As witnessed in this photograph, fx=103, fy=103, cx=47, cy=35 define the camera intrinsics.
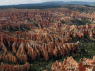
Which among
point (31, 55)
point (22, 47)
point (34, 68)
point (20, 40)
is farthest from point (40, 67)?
point (20, 40)

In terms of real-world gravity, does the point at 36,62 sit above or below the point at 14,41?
below

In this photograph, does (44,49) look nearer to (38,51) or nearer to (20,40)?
(38,51)

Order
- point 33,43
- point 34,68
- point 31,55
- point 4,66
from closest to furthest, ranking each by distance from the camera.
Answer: point 4,66 < point 34,68 < point 31,55 < point 33,43

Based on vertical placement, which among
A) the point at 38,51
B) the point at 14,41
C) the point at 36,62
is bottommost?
A: the point at 36,62

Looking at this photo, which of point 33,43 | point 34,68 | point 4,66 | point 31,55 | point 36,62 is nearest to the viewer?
point 4,66

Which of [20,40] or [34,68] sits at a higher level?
[20,40]

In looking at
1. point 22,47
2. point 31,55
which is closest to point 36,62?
point 31,55

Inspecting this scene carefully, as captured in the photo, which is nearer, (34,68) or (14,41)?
(34,68)

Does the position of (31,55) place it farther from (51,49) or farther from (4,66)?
(4,66)

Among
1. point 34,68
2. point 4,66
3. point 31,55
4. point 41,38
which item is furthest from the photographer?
point 41,38
